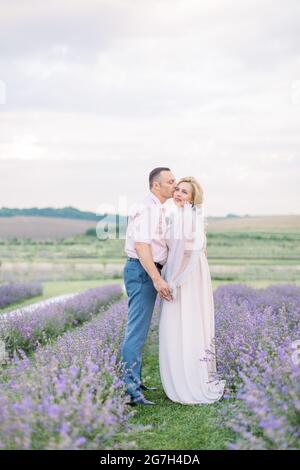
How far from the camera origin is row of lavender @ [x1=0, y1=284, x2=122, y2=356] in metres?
7.02

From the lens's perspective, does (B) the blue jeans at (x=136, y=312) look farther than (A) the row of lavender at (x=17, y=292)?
No

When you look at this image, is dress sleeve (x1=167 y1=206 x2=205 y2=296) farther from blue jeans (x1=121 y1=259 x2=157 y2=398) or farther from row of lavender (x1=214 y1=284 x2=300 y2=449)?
row of lavender (x1=214 y1=284 x2=300 y2=449)

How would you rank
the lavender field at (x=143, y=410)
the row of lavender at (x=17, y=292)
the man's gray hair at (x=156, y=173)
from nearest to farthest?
the lavender field at (x=143, y=410), the man's gray hair at (x=156, y=173), the row of lavender at (x=17, y=292)

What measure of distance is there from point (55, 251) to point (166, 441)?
1728 centimetres

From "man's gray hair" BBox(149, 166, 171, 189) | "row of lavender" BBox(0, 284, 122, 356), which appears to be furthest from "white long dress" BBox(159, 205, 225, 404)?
"row of lavender" BBox(0, 284, 122, 356)

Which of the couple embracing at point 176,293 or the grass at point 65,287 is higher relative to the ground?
the couple embracing at point 176,293

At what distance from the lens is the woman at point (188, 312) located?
488 centimetres

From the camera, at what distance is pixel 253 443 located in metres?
3.13

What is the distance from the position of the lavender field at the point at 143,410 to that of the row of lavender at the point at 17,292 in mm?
7899

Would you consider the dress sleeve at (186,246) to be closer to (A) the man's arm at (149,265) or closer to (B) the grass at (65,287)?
(A) the man's arm at (149,265)

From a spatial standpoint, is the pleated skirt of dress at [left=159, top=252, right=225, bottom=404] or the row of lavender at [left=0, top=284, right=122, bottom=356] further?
the row of lavender at [left=0, top=284, right=122, bottom=356]

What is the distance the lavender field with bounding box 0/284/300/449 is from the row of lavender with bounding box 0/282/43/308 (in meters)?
7.90

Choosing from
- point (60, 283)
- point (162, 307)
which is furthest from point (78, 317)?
point (60, 283)

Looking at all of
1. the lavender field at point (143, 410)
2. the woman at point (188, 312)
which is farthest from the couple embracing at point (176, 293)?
the lavender field at point (143, 410)
